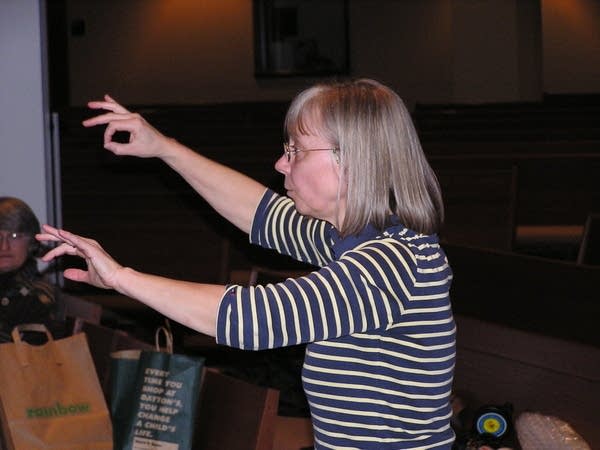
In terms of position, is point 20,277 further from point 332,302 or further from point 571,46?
point 571,46

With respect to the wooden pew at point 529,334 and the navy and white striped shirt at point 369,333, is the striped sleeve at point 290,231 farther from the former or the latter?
the wooden pew at point 529,334

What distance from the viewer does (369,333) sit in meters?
1.59

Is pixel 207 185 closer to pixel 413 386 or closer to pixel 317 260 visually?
pixel 317 260

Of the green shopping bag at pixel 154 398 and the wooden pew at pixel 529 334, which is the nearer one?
the wooden pew at pixel 529 334

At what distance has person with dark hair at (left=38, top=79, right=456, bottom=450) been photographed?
149cm

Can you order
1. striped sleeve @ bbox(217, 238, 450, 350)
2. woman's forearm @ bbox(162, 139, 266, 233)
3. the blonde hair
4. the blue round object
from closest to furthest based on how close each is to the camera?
striped sleeve @ bbox(217, 238, 450, 350), the blonde hair, woman's forearm @ bbox(162, 139, 266, 233), the blue round object

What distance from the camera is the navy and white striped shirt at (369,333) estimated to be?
1480 millimetres

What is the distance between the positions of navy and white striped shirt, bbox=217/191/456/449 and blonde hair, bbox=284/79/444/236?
0.04 m

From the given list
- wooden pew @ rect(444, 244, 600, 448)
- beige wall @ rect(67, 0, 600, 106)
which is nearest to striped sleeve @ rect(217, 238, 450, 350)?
wooden pew @ rect(444, 244, 600, 448)

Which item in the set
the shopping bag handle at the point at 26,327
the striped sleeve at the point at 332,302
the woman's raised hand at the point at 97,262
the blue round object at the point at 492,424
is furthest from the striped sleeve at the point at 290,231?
the shopping bag handle at the point at 26,327

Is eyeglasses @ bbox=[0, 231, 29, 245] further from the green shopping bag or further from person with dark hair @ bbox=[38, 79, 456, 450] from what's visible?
person with dark hair @ bbox=[38, 79, 456, 450]

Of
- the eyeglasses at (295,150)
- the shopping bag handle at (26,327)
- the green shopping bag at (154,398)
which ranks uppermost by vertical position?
the eyeglasses at (295,150)

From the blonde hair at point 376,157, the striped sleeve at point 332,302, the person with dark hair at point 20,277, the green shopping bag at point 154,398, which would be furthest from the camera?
the person with dark hair at point 20,277

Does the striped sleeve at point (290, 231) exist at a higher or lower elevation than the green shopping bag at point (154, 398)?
higher
